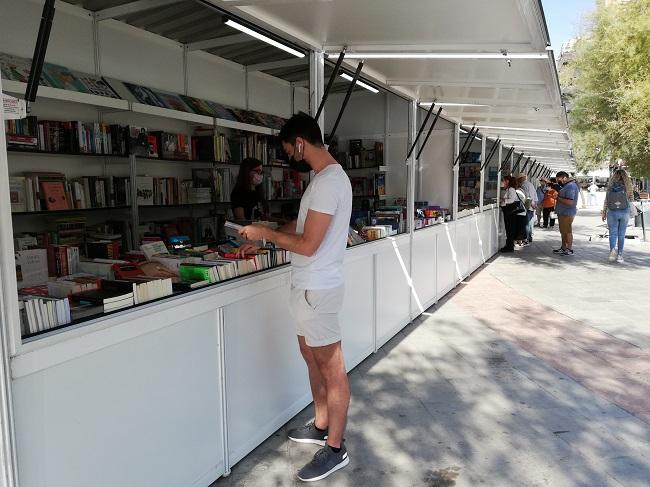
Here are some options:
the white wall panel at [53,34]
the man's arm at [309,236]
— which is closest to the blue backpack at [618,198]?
the man's arm at [309,236]

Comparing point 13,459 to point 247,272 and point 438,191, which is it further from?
point 438,191

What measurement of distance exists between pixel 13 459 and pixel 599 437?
2.90 m

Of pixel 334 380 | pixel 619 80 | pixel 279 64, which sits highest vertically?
pixel 619 80

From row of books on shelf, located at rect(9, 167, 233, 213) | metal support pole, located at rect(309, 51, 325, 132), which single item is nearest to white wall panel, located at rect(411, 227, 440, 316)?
metal support pole, located at rect(309, 51, 325, 132)

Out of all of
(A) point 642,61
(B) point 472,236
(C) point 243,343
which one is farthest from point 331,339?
(A) point 642,61

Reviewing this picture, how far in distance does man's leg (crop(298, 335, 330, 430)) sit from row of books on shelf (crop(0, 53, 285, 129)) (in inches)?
107

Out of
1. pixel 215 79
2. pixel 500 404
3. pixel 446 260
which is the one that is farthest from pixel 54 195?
pixel 446 260

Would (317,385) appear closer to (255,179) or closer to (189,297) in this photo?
(189,297)

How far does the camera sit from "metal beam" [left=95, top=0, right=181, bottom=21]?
366cm

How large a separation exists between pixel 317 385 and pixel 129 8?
328cm

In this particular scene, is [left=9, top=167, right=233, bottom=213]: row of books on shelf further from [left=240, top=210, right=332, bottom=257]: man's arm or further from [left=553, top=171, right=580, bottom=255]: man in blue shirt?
[left=553, top=171, right=580, bottom=255]: man in blue shirt

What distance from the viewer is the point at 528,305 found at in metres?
5.96

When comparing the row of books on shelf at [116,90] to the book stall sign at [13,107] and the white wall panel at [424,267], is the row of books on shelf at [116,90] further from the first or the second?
the white wall panel at [424,267]

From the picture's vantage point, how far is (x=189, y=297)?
2.25m
